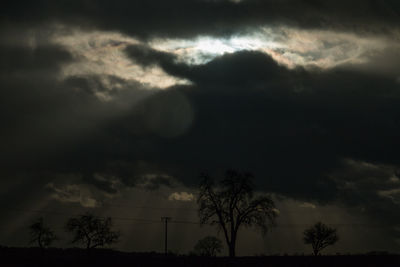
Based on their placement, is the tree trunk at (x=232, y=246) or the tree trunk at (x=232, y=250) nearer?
the tree trunk at (x=232, y=250)

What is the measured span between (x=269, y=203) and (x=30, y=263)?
142 ft

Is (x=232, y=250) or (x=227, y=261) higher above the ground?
(x=232, y=250)

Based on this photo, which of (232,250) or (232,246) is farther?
(232,246)

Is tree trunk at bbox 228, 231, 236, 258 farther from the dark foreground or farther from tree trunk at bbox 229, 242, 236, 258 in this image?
the dark foreground

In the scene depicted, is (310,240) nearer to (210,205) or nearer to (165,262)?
(210,205)

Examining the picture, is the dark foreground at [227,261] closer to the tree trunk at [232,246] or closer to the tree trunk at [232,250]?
the tree trunk at [232,250]

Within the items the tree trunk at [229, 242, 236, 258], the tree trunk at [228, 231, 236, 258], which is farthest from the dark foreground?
the tree trunk at [228, 231, 236, 258]

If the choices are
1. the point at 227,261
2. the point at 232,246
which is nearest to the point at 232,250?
the point at 232,246

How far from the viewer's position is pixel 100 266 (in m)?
65.1

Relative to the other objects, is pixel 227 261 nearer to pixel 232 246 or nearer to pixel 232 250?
pixel 232 250

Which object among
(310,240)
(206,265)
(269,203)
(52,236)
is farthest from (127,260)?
(310,240)

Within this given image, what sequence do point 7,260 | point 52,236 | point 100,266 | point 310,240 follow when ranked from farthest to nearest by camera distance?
point 310,240 → point 52,236 → point 7,260 → point 100,266

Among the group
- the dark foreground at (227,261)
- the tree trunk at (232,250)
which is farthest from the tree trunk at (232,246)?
the dark foreground at (227,261)

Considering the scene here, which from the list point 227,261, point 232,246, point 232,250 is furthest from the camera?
point 232,246
